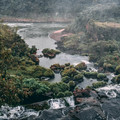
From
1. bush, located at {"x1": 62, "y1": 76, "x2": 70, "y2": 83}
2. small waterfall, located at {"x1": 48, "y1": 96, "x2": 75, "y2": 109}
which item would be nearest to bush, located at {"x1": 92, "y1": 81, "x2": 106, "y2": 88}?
bush, located at {"x1": 62, "y1": 76, "x2": 70, "y2": 83}

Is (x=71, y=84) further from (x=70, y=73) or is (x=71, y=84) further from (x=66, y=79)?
(x=70, y=73)

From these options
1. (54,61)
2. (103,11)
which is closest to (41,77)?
(54,61)

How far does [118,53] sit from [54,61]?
45.3 feet

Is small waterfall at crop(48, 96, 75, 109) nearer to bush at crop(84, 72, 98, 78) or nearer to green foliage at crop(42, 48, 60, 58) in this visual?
bush at crop(84, 72, 98, 78)

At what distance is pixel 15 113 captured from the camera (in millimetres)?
24797

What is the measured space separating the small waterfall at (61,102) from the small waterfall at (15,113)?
274 cm

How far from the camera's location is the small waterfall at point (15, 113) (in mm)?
24188

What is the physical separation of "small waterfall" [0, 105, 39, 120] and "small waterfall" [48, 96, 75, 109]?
274 centimetres

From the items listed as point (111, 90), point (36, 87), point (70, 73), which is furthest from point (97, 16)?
point (36, 87)

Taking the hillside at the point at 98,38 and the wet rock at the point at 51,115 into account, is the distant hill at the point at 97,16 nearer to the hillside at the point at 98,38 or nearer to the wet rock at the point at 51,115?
the hillside at the point at 98,38

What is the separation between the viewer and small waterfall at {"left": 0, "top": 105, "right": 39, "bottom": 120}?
24.2m

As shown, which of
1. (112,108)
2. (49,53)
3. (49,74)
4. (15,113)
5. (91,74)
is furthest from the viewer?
(49,53)

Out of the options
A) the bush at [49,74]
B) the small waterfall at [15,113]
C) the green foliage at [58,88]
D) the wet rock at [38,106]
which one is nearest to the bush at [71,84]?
the green foliage at [58,88]

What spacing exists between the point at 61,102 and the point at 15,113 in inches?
239
